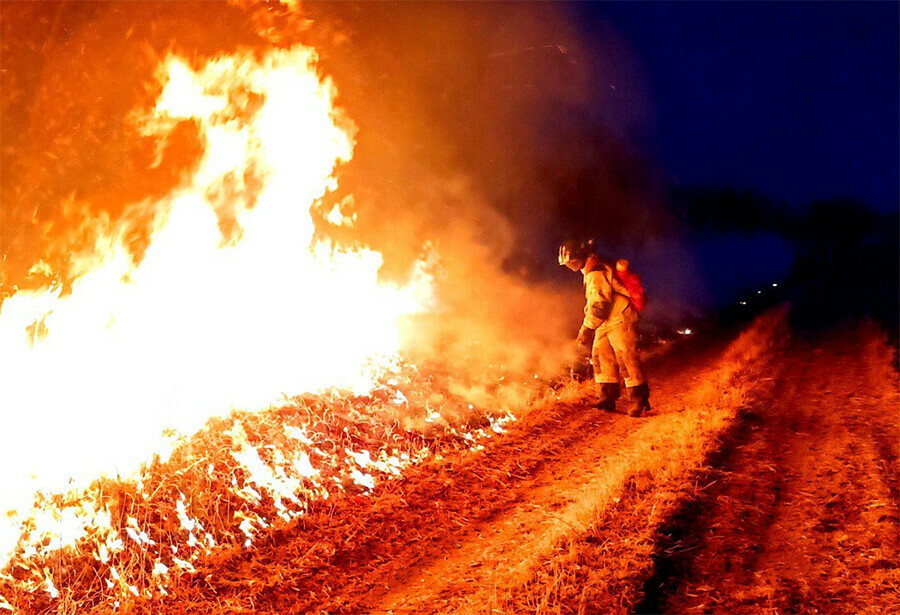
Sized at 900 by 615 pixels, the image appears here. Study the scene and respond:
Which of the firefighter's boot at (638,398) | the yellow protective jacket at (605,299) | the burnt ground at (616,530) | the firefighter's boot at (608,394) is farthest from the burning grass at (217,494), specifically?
the yellow protective jacket at (605,299)

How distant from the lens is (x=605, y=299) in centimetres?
888

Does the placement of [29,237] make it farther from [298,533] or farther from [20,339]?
[298,533]

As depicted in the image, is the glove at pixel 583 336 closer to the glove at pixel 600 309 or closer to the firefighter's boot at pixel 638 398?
the glove at pixel 600 309

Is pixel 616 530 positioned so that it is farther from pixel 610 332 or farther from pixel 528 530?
pixel 610 332

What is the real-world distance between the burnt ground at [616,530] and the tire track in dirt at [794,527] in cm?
2

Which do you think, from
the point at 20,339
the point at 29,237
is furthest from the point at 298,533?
the point at 29,237

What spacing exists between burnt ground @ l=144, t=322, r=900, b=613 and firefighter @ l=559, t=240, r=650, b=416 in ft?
1.94

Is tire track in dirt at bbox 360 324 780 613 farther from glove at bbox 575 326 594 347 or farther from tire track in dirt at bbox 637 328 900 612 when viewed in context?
glove at bbox 575 326 594 347

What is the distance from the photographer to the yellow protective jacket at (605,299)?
8.90 meters

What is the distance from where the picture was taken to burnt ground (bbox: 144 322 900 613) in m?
4.40

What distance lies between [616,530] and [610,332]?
4.28 m

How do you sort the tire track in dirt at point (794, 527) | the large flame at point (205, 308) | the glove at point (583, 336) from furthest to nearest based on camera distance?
the glove at point (583, 336) < the large flame at point (205, 308) < the tire track in dirt at point (794, 527)

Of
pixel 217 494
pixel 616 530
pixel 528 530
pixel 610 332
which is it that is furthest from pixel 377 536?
pixel 610 332

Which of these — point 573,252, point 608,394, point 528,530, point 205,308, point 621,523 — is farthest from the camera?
point 573,252
